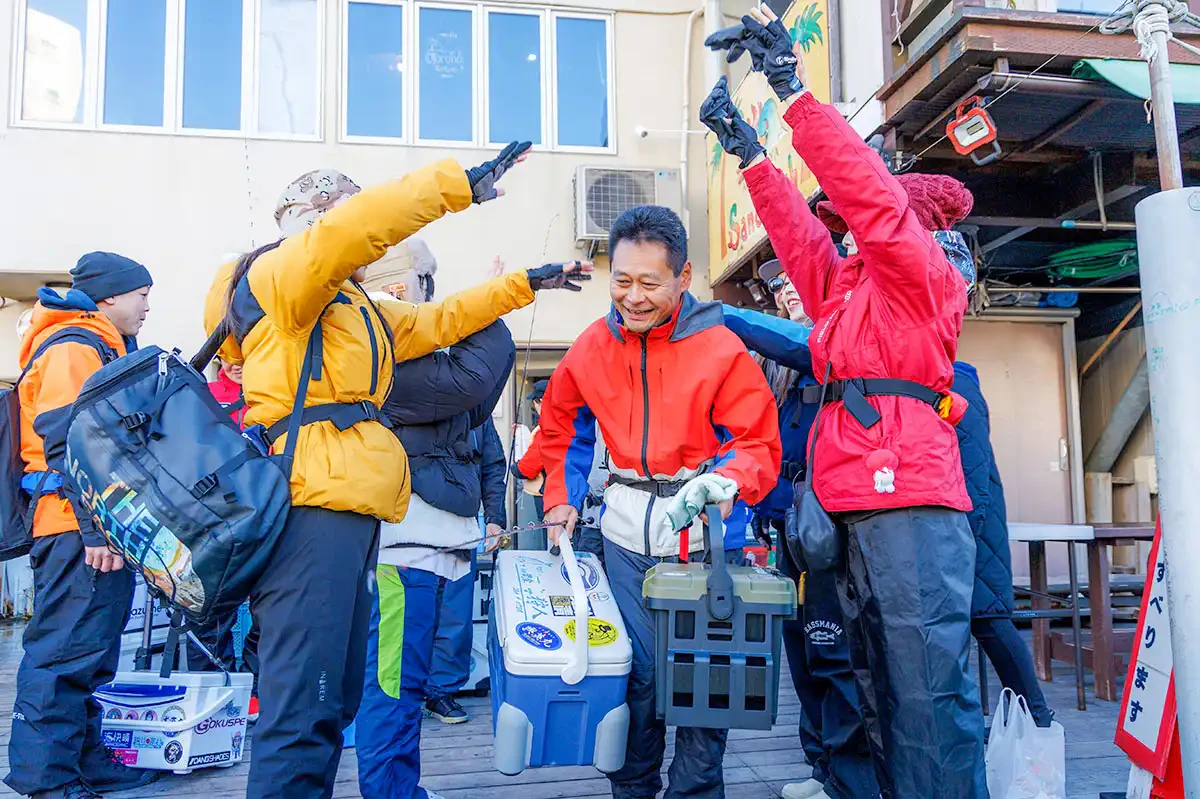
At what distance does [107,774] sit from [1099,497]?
7266mm

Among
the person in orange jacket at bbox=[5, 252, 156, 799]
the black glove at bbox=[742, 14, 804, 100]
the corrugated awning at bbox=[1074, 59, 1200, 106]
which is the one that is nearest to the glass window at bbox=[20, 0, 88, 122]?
the person in orange jacket at bbox=[5, 252, 156, 799]

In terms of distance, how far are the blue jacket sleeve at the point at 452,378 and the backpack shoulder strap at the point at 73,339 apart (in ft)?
3.79

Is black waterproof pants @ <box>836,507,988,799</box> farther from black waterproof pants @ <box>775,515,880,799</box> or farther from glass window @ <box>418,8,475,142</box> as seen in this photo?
glass window @ <box>418,8,475,142</box>

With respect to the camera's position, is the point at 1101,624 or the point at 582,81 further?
the point at 582,81

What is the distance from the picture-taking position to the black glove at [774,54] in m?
2.10

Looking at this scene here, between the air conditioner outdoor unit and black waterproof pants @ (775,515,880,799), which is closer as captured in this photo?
black waterproof pants @ (775,515,880,799)

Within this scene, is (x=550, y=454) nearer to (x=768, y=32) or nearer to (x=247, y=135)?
(x=768, y=32)

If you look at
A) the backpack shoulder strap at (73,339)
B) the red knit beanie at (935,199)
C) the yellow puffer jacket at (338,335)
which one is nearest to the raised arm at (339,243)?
the yellow puffer jacket at (338,335)

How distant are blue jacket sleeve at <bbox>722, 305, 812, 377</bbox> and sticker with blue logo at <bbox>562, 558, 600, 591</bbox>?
0.88 metres

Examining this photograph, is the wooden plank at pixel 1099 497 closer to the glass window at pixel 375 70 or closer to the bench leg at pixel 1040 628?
the bench leg at pixel 1040 628

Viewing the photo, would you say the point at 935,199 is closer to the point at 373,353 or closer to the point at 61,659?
the point at 373,353

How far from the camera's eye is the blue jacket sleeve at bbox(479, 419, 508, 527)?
3.97 m

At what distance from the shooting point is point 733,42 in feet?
7.32

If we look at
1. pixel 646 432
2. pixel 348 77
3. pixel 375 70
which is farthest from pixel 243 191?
pixel 646 432
